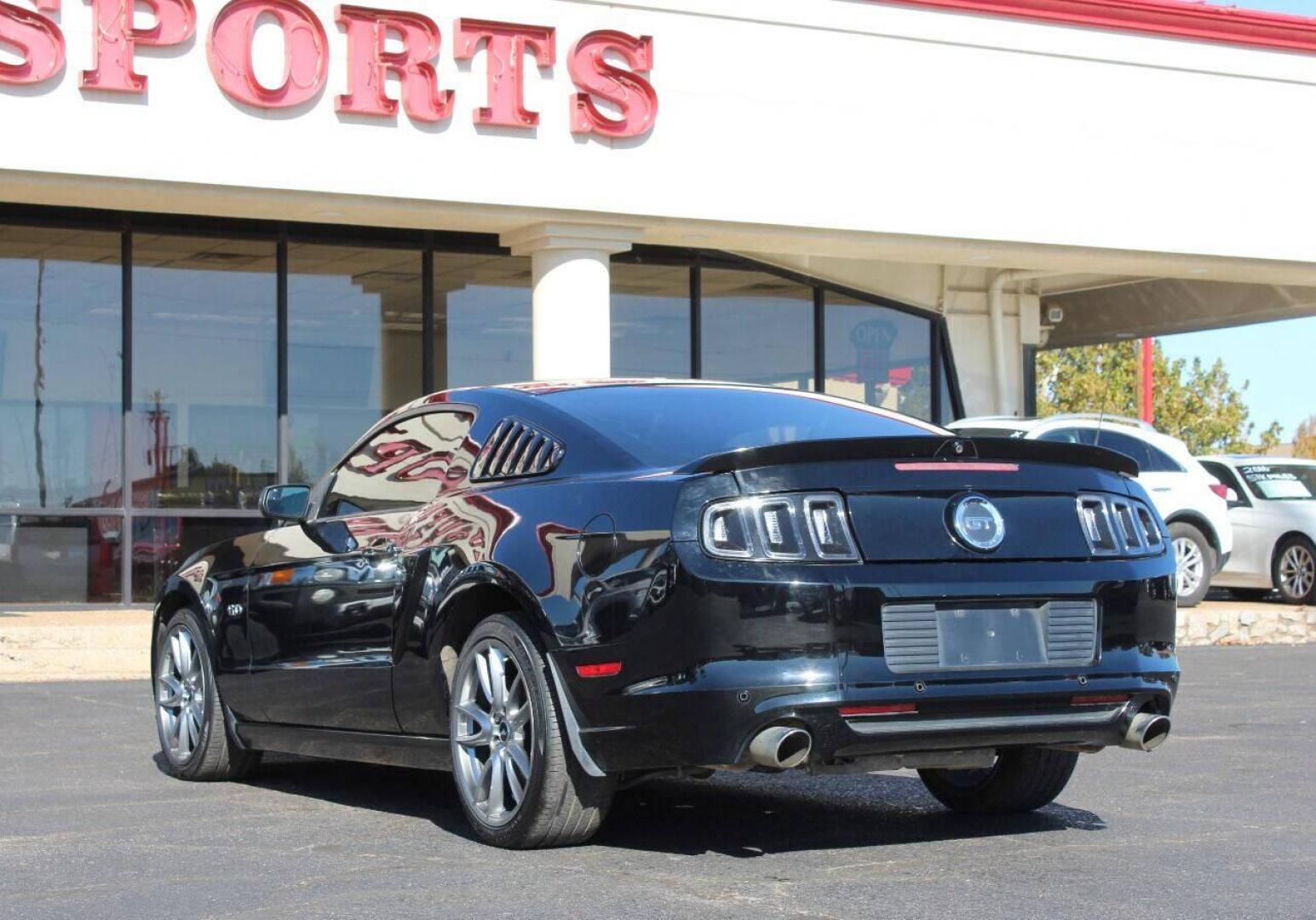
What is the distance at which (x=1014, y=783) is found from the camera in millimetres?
6359

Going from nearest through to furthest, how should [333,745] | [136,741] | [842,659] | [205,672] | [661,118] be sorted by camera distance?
1. [842,659]
2. [333,745]
3. [205,672]
4. [136,741]
5. [661,118]

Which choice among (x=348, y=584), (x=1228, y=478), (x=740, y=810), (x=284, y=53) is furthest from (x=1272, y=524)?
(x=348, y=584)

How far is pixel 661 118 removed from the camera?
17406 millimetres

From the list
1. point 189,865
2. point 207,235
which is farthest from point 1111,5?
point 189,865

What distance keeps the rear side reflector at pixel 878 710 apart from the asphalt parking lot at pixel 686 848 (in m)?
0.46

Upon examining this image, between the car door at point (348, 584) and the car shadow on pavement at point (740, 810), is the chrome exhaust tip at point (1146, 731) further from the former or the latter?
the car door at point (348, 584)

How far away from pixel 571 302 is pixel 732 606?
1246 cm

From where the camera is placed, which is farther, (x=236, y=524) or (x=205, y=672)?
(x=236, y=524)

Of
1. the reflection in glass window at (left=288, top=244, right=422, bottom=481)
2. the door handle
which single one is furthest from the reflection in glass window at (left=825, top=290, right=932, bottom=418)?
the door handle

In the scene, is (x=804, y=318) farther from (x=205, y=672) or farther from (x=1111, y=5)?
(x=205, y=672)

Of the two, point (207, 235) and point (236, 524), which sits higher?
point (207, 235)

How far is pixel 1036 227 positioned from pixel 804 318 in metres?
3.18

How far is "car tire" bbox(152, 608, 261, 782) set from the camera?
7.46 metres

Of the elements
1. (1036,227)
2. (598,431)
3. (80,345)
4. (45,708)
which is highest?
(1036,227)
